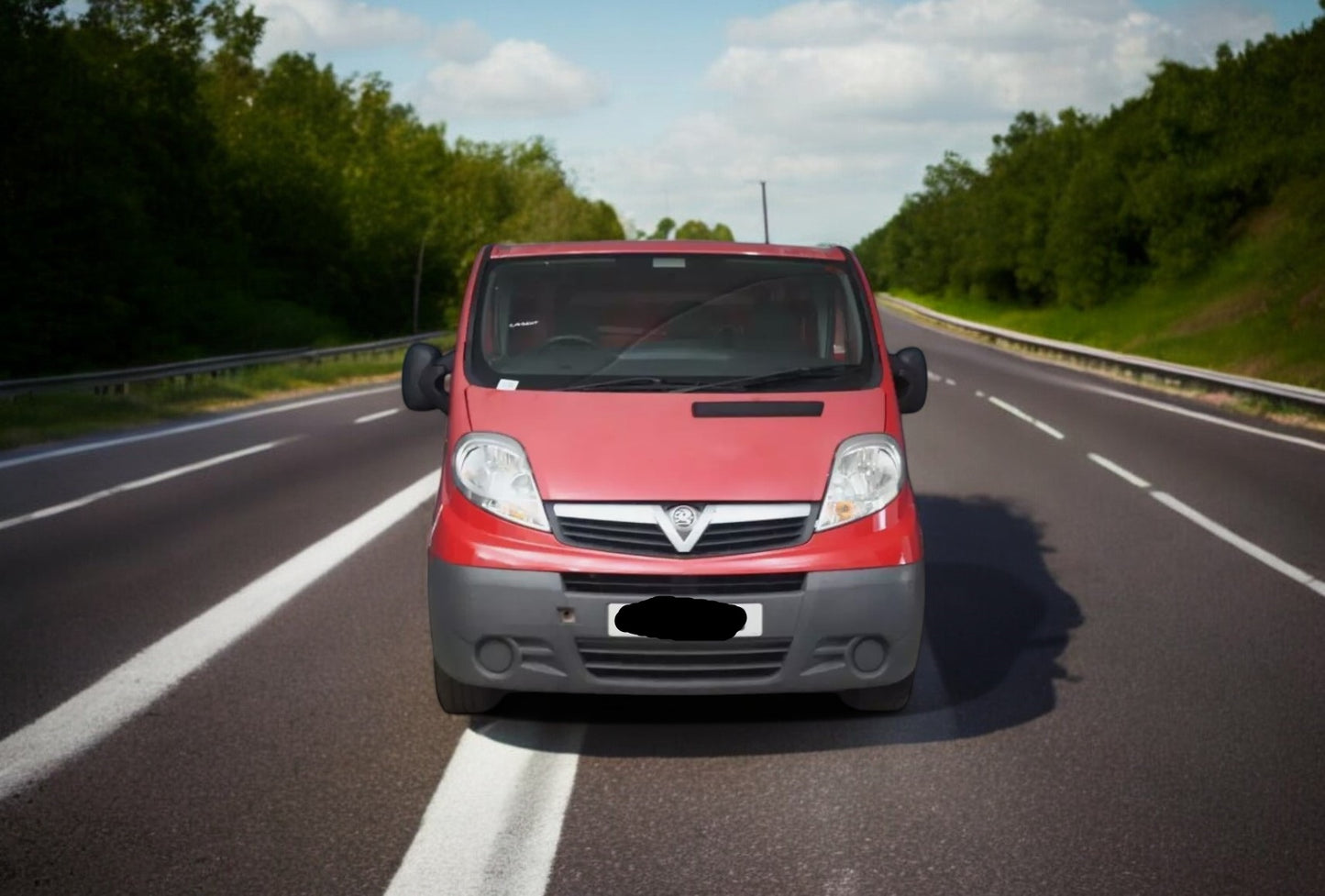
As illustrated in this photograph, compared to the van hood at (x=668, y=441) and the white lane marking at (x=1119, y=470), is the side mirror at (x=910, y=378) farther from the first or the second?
the white lane marking at (x=1119, y=470)

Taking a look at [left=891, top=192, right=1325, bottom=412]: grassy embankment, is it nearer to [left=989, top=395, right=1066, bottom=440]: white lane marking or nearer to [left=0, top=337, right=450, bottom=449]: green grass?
[left=989, top=395, right=1066, bottom=440]: white lane marking

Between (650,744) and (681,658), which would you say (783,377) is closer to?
(681,658)

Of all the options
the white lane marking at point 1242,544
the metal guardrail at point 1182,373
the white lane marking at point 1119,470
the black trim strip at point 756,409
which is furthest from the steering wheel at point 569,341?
the metal guardrail at point 1182,373

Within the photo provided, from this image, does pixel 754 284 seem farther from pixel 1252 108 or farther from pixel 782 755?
pixel 1252 108

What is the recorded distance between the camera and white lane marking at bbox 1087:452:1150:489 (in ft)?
38.6

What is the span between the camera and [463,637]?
14.8 feet

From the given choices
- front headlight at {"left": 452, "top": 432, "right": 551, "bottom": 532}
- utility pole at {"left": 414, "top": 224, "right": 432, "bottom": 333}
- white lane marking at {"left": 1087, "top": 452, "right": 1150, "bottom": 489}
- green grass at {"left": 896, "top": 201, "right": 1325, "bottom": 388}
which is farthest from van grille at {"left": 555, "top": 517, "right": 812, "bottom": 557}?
utility pole at {"left": 414, "top": 224, "right": 432, "bottom": 333}

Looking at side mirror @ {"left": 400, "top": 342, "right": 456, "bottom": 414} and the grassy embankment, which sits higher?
side mirror @ {"left": 400, "top": 342, "right": 456, "bottom": 414}

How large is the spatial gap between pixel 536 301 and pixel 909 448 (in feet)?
31.5

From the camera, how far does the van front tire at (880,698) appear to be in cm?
489

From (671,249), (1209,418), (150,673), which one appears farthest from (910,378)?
(1209,418)

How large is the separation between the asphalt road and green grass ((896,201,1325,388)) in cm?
2142

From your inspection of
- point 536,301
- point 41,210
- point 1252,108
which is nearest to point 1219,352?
point 1252,108

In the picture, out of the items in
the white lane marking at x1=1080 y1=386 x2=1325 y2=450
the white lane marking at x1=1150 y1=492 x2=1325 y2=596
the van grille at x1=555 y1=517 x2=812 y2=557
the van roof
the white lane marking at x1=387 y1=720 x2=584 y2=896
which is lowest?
the white lane marking at x1=1080 y1=386 x2=1325 y2=450
